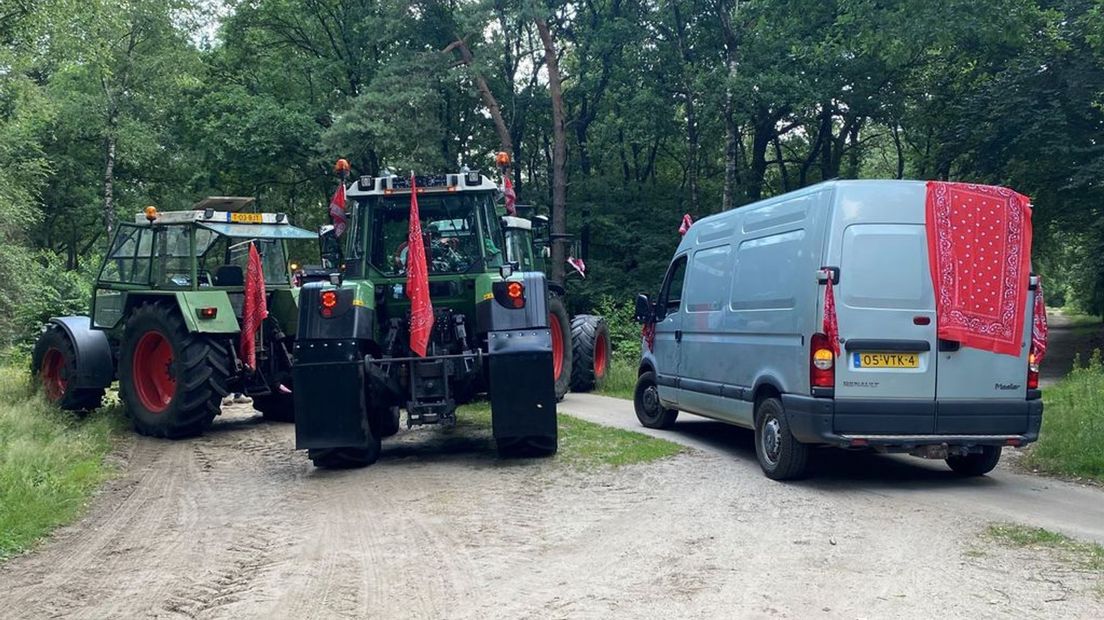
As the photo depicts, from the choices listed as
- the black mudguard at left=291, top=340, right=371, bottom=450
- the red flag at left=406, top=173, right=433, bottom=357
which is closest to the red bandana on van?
the red flag at left=406, top=173, right=433, bottom=357

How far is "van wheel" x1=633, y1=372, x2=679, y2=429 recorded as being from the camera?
11.4 meters

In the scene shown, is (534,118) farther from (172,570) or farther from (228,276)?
(172,570)

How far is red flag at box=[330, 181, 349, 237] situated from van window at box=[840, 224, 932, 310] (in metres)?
5.24

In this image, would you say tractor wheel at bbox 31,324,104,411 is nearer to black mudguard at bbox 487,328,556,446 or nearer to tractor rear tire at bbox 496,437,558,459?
tractor rear tire at bbox 496,437,558,459

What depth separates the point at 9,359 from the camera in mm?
20797

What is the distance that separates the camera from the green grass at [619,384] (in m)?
16.5

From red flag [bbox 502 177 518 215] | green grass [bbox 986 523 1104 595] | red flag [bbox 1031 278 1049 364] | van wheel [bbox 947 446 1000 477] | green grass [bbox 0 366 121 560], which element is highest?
red flag [bbox 502 177 518 215]

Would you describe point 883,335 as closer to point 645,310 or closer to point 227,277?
point 645,310

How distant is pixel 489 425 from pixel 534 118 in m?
22.1

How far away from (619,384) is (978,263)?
1006 cm

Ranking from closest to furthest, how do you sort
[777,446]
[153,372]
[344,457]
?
[777,446] → [344,457] → [153,372]

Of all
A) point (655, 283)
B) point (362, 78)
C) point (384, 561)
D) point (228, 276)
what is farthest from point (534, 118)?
point (384, 561)

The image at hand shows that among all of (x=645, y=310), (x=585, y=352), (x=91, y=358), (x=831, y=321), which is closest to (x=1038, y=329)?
(x=831, y=321)

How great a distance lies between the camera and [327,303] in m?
8.74
